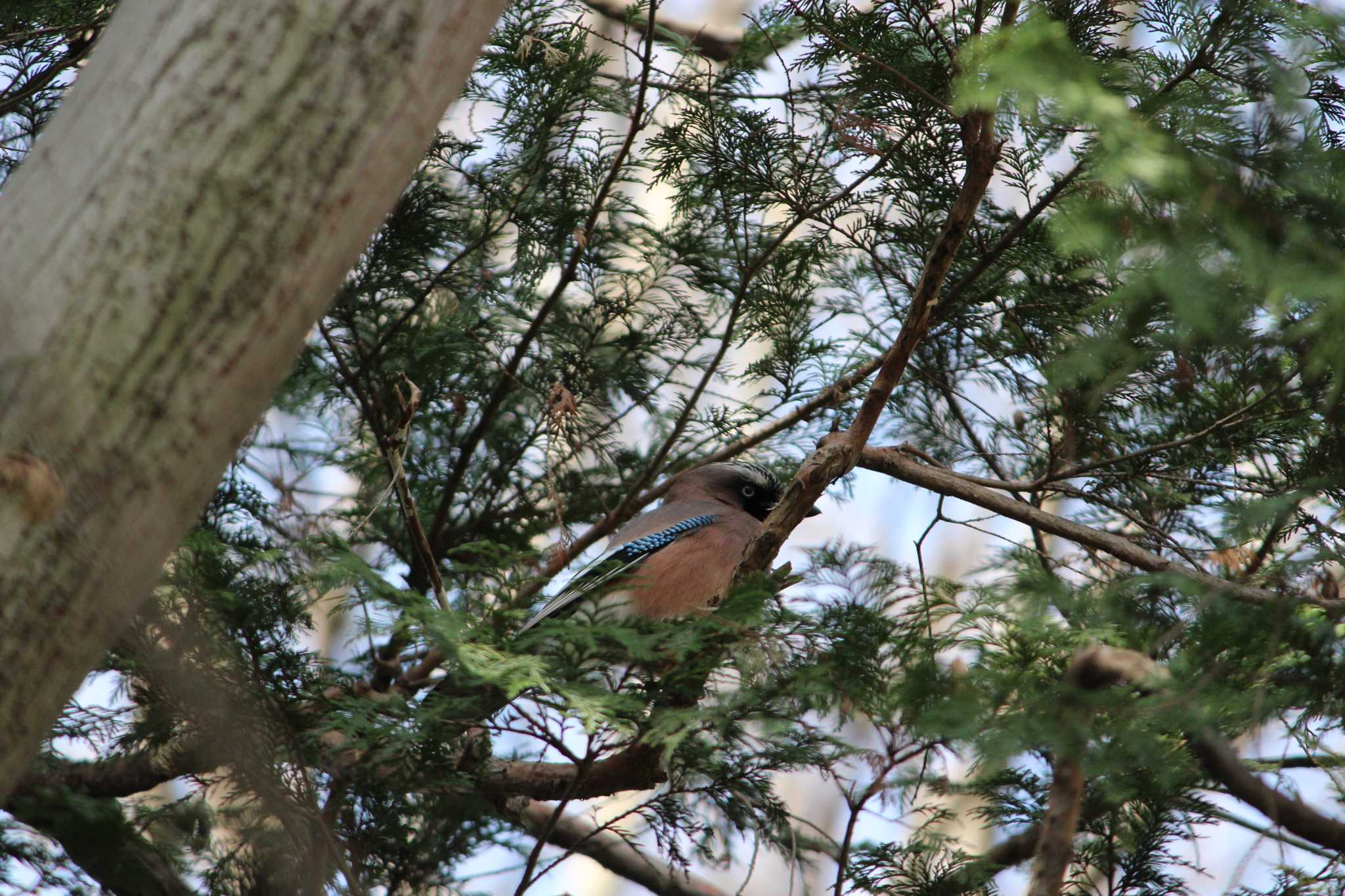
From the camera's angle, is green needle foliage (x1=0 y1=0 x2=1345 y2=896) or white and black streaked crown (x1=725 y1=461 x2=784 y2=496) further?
white and black streaked crown (x1=725 y1=461 x2=784 y2=496)

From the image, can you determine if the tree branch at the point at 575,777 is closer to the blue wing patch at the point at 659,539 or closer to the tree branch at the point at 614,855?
the tree branch at the point at 614,855

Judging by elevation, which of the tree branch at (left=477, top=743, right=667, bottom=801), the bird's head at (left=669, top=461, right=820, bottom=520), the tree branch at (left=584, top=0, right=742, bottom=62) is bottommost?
the tree branch at (left=477, top=743, right=667, bottom=801)

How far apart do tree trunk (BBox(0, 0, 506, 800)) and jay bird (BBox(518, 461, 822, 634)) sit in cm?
204

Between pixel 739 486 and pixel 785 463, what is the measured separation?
1.11m

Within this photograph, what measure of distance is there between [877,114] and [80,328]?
2.85 meters

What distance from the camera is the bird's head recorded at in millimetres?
5859

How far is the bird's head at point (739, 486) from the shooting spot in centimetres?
586

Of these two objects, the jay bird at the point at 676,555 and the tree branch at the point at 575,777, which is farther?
the jay bird at the point at 676,555

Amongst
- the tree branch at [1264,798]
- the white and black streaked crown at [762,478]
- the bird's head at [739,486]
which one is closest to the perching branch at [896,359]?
the tree branch at [1264,798]

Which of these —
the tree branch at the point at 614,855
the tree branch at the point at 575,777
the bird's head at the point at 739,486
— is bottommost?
the tree branch at the point at 575,777

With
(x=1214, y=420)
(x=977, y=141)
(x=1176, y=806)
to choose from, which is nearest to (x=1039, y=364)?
(x=1214, y=420)

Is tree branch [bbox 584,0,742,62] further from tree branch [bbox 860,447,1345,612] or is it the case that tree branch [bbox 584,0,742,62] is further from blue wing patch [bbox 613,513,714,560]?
blue wing patch [bbox 613,513,714,560]

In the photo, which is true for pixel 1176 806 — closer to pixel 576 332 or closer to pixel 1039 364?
pixel 1039 364

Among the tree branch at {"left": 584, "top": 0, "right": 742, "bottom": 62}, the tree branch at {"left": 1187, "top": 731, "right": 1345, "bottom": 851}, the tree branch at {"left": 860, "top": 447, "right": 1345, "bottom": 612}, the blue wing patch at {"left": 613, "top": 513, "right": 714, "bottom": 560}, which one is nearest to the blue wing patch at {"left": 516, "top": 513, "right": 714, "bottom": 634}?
the blue wing patch at {"left": 613, "top": 513, "right": 714, "bottom": 560}
